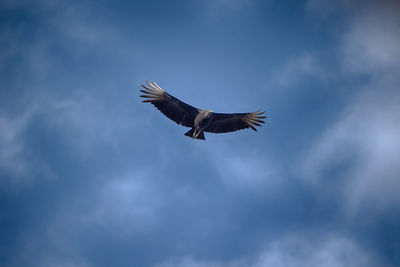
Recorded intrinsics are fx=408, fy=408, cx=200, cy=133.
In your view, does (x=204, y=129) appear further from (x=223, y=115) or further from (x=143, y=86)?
(x=143, y=86)

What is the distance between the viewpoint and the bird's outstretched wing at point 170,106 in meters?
32.6

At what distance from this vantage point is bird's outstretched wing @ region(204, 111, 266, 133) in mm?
32969

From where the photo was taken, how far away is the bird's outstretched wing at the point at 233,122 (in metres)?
33.0

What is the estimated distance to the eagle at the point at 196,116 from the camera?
1275 inches

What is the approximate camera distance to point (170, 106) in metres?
32.9

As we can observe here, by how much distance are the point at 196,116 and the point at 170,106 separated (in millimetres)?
2294

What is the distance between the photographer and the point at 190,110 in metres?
32.6

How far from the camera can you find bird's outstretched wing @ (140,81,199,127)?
3259 cm

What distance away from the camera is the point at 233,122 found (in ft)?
109

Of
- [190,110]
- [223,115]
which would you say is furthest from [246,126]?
[190,110]

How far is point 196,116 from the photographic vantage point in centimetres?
3253

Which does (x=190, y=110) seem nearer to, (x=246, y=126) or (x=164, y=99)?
(x=164, y=99)

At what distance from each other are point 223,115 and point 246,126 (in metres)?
2.11

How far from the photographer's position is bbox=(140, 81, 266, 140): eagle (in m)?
32.4
